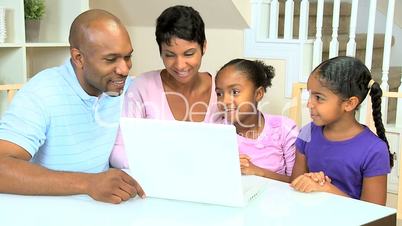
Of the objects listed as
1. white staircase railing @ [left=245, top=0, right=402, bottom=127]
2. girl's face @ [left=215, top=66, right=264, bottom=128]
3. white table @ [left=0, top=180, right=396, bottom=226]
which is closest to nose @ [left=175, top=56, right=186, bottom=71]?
girl's face @ [left=215, top=66, right=264, bottom=128]

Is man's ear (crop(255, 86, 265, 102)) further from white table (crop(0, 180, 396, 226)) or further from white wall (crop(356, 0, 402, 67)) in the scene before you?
white wall (crop(356, 0, 402, 67))

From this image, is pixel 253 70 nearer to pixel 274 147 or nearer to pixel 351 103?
pixel 274 147

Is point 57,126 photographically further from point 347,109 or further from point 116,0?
point 116,0

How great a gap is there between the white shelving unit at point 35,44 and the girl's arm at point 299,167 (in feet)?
4.55

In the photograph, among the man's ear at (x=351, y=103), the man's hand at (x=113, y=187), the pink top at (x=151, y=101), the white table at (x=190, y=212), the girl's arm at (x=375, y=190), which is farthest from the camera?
the pink top at (x=151, y=101)

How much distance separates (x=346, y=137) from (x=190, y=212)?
2.13ft

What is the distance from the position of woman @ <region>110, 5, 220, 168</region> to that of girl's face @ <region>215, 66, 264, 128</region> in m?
0.09

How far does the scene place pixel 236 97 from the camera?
5.53 ft

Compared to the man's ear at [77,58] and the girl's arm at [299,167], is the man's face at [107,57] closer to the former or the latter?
the man's ear at [77,58]

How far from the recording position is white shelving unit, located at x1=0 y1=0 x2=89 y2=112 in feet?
7.73

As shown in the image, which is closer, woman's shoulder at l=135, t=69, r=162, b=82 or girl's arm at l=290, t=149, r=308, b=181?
girl's arm at l=290, t=149, r=308, b=181

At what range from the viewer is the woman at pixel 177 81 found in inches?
65.2

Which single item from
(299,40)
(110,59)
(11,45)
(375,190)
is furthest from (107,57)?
(299,40)

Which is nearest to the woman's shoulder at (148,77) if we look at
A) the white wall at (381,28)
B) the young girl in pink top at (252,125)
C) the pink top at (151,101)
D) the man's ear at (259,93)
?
the pink top at (151,101)
